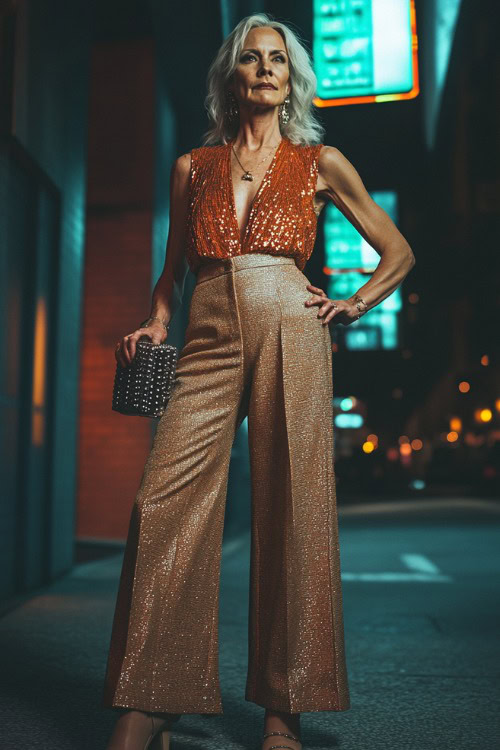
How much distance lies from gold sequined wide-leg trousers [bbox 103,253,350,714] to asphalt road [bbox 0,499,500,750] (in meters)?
0.41

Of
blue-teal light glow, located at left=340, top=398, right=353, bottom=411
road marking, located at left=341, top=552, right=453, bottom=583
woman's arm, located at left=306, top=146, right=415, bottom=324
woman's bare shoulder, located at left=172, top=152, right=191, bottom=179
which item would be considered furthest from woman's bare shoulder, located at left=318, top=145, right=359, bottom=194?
blue-teal light glow, located at left=340, top=398, right=353, bottom=411

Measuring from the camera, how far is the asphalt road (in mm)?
2717

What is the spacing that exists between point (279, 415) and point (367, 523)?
37.7 feet

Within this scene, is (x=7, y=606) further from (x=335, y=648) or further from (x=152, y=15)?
(x=152, y=15)

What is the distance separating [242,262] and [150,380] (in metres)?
0.44

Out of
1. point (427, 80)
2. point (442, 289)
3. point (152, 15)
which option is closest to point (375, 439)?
point (442, 289)

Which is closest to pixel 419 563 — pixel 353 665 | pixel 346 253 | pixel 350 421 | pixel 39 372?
pixel 39 372

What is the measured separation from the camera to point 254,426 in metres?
2.53

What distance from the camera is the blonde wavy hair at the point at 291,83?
2709 mm

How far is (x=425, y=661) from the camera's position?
3.86m

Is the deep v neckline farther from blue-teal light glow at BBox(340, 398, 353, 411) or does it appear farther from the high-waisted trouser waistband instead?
blue-teal light glow at BBox(340, 398, 353, 411)

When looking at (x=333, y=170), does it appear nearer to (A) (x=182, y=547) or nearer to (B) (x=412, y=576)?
(A) (x=182, y=547)

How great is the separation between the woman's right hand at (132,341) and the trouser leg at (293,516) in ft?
0.92

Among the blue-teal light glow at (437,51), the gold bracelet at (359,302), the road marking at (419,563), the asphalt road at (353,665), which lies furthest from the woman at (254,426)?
the blue-teal light glow at (437,51)
